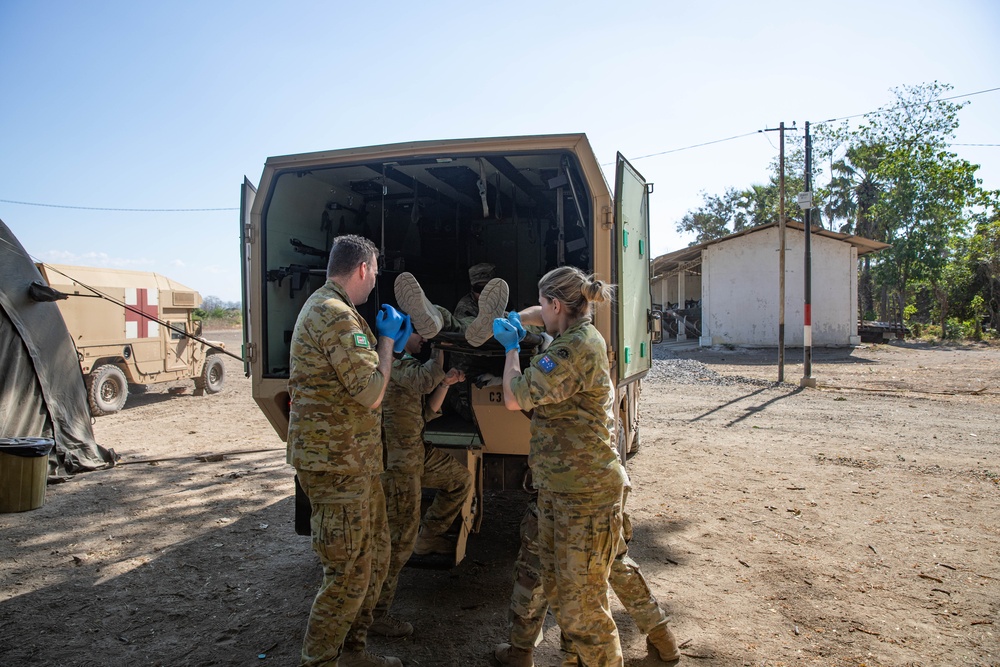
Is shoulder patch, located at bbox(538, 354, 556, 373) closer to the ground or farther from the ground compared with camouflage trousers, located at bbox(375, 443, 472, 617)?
farther from the ground

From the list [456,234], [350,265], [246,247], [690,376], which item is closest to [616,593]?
[350,265]

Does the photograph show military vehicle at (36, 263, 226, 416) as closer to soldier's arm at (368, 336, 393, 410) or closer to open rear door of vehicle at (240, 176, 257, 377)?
open rear door of vehicle at (240, 176, 257, 377)

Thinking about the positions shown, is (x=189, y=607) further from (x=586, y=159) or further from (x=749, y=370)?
(x=749, y=370)

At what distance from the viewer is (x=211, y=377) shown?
1197 centimetres

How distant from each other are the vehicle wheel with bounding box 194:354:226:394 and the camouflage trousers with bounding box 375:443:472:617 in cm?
955

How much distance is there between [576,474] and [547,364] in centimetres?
42

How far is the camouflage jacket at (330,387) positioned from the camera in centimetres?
243

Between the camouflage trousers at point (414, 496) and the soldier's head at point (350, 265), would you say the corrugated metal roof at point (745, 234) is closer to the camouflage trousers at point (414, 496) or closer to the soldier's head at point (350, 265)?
the camouflage trousers at point (414, 496)

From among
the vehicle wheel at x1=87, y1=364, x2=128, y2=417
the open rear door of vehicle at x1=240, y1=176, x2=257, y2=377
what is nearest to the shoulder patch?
the open rear door of vehicle at x1=240, y1=176, x2=257, y2=377

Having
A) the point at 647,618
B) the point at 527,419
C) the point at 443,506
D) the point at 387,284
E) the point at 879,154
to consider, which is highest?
the point at 879,154

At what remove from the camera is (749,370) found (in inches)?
541

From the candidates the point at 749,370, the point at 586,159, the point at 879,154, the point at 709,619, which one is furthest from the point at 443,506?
the point at 879,154

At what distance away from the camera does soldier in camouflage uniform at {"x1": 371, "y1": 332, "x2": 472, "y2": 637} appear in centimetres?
309

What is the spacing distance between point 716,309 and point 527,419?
17501 millimetres
